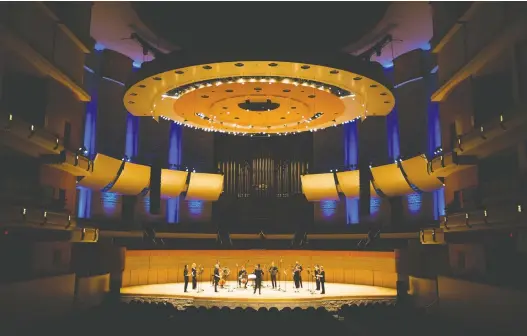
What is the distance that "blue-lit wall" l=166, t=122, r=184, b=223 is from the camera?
61.3ft

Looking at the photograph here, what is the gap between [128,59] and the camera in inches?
662

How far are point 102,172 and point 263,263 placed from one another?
275 inches

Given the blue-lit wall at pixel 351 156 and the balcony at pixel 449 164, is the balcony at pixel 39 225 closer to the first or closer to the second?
the balcony at pixel 449 164

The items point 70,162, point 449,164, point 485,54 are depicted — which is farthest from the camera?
point 70,162

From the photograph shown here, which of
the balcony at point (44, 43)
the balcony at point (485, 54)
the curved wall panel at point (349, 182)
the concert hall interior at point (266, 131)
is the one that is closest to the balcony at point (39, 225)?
the concert hall interior at point (266, 131)

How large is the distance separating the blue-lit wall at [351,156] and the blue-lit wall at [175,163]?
20.5ft

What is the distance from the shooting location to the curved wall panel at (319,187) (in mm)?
17500

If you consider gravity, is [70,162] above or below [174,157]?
below

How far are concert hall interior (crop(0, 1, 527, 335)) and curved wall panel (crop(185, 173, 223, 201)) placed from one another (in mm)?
A: 104

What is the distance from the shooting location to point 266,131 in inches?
543

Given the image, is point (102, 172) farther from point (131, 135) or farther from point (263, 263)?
point (263, 263)

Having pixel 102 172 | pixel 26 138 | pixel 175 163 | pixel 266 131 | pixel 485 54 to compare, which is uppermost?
pixel 485 54

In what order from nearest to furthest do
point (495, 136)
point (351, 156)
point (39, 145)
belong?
point (495, 136) → point (39, 145) → point (351, 156)

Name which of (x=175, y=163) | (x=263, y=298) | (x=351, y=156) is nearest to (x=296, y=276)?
(x=263, y=298)
